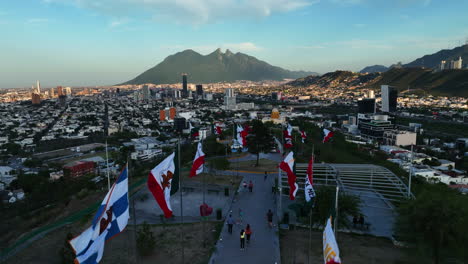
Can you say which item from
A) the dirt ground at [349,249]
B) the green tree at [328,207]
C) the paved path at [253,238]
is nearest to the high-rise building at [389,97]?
the paved path at [253,238]

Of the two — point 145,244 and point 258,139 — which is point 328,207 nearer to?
point 145,244

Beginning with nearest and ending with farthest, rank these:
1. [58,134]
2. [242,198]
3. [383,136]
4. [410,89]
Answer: [242,198]
[383,136]
[58,134]
[410,89]

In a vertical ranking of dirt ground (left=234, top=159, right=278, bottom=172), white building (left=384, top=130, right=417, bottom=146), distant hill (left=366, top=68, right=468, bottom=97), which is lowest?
white building (left=384, top=130, right=417, bottom=146)

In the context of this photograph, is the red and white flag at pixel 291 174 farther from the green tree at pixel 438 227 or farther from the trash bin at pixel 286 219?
the green tree at pixel 438 227

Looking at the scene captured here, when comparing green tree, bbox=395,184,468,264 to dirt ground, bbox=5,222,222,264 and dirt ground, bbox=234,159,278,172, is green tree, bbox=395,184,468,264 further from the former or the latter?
dirt ground, bbox=234,159,278,172

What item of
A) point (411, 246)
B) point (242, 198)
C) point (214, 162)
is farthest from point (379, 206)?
point (214, 162)

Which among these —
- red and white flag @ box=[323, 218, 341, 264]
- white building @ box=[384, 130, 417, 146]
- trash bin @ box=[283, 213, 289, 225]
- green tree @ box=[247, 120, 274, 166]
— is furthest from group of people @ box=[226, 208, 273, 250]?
white building @ box=[384, 130, 417, 146]

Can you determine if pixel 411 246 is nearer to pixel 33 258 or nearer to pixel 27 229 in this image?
pixel 33 258
